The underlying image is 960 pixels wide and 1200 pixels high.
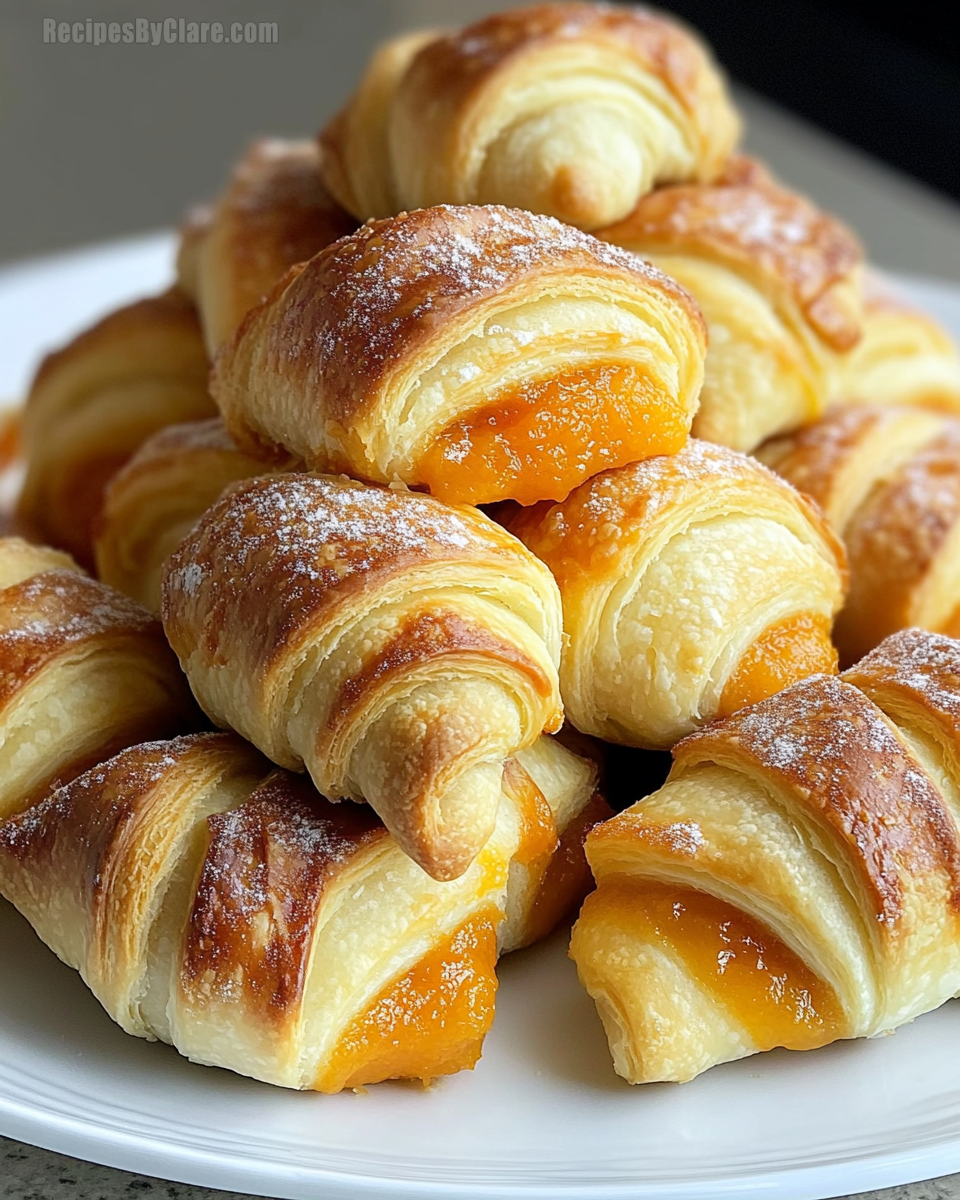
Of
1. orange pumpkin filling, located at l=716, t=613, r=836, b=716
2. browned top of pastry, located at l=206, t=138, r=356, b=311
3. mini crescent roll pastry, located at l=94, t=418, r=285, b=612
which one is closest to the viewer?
orange pumpkin filling, located at l=716, t=613, r=836, b=716

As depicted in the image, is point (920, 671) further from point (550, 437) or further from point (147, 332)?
point (147, 332)

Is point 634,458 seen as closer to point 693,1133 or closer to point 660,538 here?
point 660,538

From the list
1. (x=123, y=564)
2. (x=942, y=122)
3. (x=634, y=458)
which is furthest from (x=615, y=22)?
(x=942, y=122)

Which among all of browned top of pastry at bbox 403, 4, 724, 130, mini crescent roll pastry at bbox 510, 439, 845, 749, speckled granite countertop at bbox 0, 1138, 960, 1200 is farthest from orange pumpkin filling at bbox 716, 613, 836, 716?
browned top of pastry at bbox 403, 4, 724, 130

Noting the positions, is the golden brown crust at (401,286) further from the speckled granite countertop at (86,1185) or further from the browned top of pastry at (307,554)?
the speckled granite countertop at (86,1185)

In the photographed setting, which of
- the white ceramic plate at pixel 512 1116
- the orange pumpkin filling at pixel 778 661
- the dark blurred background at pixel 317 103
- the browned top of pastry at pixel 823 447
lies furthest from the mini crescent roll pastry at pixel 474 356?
the dark blurred background at pixel 317 103

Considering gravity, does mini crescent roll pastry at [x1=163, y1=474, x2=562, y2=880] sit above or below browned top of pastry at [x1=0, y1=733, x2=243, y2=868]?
above

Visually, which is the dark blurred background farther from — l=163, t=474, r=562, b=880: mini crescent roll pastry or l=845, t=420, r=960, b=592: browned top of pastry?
l=163, t=474, r=562, b=880: mini crescent roll pastry

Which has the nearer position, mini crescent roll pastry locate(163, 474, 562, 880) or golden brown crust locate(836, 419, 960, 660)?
mini crescent roll pastry locate(163, 474, 562, 880)
